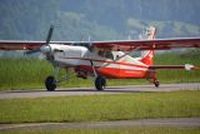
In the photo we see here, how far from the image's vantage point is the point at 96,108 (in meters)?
24.0

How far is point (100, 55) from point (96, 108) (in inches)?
646

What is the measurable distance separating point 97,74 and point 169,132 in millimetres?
21872

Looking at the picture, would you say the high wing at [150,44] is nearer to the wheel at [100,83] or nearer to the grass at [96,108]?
the wheel at [100,83]

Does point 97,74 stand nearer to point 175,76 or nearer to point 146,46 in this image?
point 146,46

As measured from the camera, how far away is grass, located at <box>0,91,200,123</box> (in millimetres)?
21719

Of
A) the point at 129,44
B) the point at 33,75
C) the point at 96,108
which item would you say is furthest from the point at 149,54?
the point at 96,108

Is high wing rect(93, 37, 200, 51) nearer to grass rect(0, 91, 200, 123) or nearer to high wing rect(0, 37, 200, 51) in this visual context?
high wing rect(0, 37, 200, 51)

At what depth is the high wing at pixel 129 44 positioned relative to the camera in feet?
124

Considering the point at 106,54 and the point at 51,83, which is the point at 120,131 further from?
the point at 106,54

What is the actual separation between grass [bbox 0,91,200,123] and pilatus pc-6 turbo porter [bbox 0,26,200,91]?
363 inches

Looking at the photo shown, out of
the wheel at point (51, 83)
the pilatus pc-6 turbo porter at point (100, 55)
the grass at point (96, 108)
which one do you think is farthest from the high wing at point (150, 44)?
the grass at point (96, 108)

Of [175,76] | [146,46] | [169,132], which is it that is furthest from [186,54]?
[169,132]

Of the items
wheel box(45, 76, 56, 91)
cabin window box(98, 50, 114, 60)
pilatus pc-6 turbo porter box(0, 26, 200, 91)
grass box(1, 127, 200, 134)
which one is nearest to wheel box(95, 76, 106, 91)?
pilatus pc-6 turbo porter box(0, 26, 200, 91)

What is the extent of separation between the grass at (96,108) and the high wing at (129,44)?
9.39 metres
